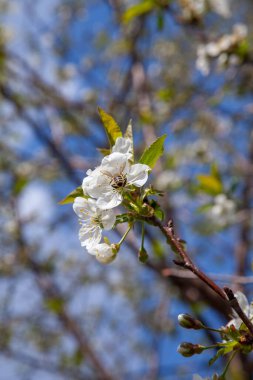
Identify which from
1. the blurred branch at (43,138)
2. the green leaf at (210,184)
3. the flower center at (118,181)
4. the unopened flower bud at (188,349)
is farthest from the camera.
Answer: the blurred branch at (43,138)

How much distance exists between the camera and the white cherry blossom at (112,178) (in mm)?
1077

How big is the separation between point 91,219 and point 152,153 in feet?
0.77

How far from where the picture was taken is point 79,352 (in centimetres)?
488

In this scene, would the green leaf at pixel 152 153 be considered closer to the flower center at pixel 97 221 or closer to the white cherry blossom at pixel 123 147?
the white cherry blossom at pixel 123 147

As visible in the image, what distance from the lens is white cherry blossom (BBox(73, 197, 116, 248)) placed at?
1.08m

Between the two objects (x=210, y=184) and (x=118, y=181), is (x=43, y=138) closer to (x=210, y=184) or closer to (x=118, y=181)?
(x=210, y=184)

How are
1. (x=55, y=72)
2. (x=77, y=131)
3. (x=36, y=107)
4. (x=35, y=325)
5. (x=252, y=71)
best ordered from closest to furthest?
(x=252, y=71), (x=36, y=107), (x=77, y=131), (x=35, y=325), (x=55, y=72)

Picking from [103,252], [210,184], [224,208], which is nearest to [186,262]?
[103,252]

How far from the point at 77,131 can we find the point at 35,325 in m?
Result: 2.90

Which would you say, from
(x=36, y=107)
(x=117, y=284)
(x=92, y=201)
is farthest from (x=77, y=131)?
(x=92, y=201)

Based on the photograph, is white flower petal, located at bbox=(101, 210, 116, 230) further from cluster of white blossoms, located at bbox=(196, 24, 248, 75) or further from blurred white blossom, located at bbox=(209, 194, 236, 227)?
cluster of white blossoms, located at bbox=(196, 24, 248, 75)

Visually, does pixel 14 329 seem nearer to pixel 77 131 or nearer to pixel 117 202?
pixel 77 131

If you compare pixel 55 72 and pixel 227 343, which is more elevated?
pixel 55 72

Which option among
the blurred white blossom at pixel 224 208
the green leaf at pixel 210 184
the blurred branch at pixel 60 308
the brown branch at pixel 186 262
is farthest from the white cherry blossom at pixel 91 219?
the blurred branch at pixel 60 308
